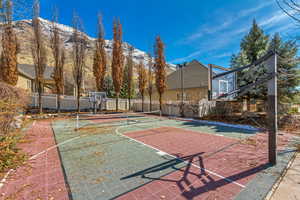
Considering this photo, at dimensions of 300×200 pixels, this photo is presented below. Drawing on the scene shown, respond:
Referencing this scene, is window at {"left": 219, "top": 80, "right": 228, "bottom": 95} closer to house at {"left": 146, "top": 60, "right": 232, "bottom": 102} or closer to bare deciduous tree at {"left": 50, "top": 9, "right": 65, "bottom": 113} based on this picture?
house at {"left": 146, "top": 60, "right": 232, "bottom": 102}

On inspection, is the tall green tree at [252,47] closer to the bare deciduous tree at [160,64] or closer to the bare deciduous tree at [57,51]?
the bare deciduous tree at [160,64]

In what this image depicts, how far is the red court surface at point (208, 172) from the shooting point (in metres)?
2.56

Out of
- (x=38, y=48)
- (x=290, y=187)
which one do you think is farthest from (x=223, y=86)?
(x=38, y=48)

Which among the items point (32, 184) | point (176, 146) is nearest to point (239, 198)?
point (176, 146)

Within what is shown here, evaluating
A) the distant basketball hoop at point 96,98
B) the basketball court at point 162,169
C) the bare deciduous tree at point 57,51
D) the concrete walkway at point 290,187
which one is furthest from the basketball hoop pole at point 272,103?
the bare deciduous tree at point 57,51

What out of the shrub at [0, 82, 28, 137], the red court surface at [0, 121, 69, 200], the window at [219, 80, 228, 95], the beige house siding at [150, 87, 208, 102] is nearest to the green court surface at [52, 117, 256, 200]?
the red court surface at [0, 121, 69, 200]

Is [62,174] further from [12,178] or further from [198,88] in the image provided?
[198,88]

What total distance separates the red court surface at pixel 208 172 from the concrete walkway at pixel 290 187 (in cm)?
48

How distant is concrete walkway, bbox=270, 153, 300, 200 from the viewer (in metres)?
2.47

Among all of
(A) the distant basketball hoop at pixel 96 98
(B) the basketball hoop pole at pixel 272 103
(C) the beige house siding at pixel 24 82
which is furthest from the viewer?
(C) the beige house siding at pixel 24 82

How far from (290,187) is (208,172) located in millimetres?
1573

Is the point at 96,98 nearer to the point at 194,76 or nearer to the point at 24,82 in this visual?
the point at 24,82

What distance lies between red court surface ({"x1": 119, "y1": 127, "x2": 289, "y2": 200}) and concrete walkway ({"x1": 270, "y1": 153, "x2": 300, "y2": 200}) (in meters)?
0.48

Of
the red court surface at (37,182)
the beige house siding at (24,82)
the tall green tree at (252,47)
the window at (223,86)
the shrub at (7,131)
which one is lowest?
the red court surface at (37,182)
